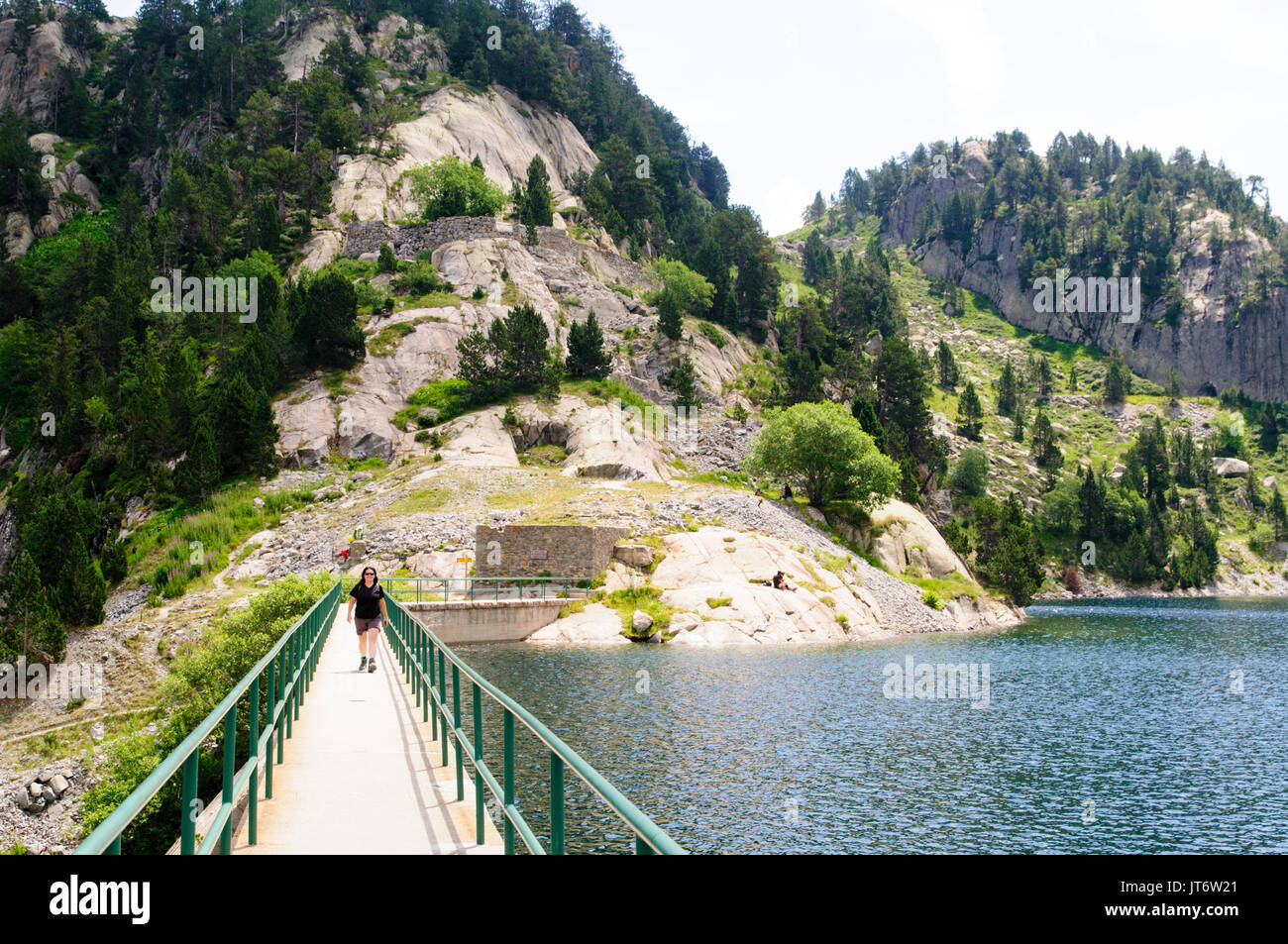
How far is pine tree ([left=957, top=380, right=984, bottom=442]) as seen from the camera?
145750 millimetres

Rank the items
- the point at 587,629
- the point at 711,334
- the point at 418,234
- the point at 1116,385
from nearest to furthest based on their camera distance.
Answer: the point at 587,629, the point at 418,234, the point at 711,334, the point at 1116,385

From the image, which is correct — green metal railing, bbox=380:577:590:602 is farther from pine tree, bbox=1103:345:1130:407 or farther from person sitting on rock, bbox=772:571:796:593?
pine tree, bbox=1103:345:1130:407

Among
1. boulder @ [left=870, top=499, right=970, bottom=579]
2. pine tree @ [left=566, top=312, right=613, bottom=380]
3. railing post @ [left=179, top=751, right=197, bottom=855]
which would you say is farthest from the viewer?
pine tree @ [left=566, top=312, right=613, bottom=380]

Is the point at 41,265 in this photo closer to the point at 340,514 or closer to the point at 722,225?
the point at 340,514

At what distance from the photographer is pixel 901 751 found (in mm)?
21031

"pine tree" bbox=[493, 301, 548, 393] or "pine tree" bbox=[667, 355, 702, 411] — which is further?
"pine tree" bbox=[667, 355, 702, 411]

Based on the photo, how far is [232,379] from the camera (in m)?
56.5

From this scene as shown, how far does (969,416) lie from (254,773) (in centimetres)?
15208

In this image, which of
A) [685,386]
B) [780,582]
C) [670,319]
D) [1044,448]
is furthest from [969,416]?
[780,582]

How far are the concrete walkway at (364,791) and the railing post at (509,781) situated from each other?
51.2 inches

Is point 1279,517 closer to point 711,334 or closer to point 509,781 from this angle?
point 711,334

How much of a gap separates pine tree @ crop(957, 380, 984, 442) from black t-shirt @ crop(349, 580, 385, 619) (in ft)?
453

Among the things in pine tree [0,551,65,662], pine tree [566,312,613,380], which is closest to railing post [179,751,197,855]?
pine tree [0,551,65,662]
